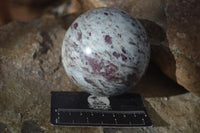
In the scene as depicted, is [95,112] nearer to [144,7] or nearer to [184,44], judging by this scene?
[184,44]

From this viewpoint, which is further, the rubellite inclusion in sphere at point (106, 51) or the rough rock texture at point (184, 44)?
the rough rock texture at point (184, 44)

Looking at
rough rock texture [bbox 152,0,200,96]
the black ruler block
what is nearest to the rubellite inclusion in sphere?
the black ruler block

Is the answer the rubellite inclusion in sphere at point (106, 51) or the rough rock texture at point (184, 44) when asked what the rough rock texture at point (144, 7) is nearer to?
the rough rock texture at point (184, 44)

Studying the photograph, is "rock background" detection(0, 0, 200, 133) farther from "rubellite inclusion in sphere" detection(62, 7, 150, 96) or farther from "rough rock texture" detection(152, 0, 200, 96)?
"rubellite inclusion in sphere" detection(62, 7, 150, 96)

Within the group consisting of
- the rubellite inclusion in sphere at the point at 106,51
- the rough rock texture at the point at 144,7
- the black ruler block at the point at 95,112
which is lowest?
the black ruler block at the point at 95,112

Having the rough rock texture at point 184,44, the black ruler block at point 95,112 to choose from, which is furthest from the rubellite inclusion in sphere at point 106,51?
the rough rock texture at point 184,44

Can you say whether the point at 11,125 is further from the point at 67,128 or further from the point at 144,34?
the point at 144,34
